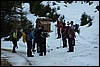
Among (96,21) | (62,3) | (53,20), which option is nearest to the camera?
(96,21)

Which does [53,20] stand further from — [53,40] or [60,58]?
[60,58]

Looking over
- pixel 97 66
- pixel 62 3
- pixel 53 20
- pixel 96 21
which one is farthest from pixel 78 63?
pixel 62 3

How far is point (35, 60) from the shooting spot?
17172mm

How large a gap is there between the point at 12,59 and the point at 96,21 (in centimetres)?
1389

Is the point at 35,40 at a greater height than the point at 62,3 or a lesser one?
lesser

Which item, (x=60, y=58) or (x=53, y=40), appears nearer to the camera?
(x=60, y=58)

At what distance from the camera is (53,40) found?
85.6 ft

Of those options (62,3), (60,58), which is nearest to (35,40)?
(60,58)

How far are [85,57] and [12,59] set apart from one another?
3.49 m

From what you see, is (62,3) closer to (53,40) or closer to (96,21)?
(96,21)

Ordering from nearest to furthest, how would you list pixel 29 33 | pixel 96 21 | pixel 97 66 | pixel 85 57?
pixel 97 66, pixel 85 57, pixel 29 33, pixel 96 21

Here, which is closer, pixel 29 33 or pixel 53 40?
pixel 29 33

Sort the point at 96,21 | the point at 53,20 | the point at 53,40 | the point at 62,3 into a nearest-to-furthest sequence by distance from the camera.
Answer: the point at 53,40 < the point at 96,21 < the point at 53,20 < the point at 62,3

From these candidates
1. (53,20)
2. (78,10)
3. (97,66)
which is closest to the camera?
(97,66)
